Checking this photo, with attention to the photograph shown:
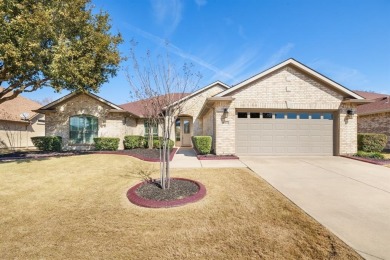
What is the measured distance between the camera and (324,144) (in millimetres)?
11992

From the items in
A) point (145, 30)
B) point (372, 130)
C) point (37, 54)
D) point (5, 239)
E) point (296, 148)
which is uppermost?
point (145, 30)

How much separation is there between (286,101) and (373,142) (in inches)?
248

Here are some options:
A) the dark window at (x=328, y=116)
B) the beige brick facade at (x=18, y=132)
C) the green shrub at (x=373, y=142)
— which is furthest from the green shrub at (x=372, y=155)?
the beige brick facade at (x=18, y=132)

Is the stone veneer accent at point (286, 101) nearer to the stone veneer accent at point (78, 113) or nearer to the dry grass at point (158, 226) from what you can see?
the dry grass at point (158, 226)

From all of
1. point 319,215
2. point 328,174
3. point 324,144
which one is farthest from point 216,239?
point 324,144

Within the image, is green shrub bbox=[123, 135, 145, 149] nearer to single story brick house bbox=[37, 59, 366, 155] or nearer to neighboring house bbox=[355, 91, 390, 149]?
single story brick house bbox=[37, 59, 366, 155]

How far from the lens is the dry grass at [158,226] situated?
10.1 feet

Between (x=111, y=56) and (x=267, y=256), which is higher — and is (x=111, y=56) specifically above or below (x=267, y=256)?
above

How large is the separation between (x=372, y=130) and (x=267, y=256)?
19.8m

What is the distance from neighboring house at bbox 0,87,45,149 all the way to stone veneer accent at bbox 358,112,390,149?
31.4 m

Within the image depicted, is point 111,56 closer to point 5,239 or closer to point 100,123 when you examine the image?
point 100,123

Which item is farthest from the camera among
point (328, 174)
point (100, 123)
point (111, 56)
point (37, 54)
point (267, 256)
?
point (100, 123)

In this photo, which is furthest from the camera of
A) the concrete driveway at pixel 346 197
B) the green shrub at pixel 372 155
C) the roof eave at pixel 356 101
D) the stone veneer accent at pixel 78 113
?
the stone veneer accent at pixel 78 113

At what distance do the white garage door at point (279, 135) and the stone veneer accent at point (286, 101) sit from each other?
52 cm
